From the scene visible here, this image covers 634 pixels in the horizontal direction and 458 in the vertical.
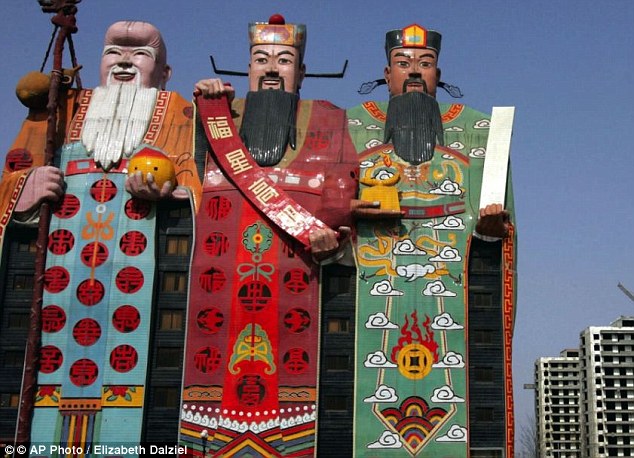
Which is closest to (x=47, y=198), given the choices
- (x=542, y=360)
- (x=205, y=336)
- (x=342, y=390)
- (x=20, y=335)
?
(x=20, y=335)

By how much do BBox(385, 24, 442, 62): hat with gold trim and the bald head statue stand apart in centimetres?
1162

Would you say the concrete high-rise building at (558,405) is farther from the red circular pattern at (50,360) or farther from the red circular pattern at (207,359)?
the red circular pattern at (50,360)

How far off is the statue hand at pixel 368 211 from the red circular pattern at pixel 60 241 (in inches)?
500

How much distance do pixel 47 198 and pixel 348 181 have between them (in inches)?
530

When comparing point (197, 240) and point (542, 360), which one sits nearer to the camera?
point (197, 240)

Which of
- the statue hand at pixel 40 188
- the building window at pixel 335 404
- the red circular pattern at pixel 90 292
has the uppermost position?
the statue hand at pixel 40 188

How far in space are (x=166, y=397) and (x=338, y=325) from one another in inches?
318

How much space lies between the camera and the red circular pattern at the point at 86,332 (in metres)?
39.6

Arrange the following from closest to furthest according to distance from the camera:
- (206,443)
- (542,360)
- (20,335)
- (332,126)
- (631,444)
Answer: (206,443), (20,335), (332,126), (631,444), (542,360)

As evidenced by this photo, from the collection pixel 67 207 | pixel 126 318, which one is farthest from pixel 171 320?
pixel 67 207

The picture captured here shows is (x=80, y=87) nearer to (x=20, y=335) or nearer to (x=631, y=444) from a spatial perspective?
(x=20, y=335)

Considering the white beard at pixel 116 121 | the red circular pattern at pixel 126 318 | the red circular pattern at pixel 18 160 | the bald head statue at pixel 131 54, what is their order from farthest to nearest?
the bald head statue at pixel 131 54
the red circular pattern at pixel 18 160
the white beard at pixel 116 121
the red circular pattern at pixel 126 318

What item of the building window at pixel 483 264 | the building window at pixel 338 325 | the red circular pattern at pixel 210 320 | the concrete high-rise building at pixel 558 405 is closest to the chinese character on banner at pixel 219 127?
the red circular pattern at pixel 210 320

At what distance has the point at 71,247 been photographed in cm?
4100
